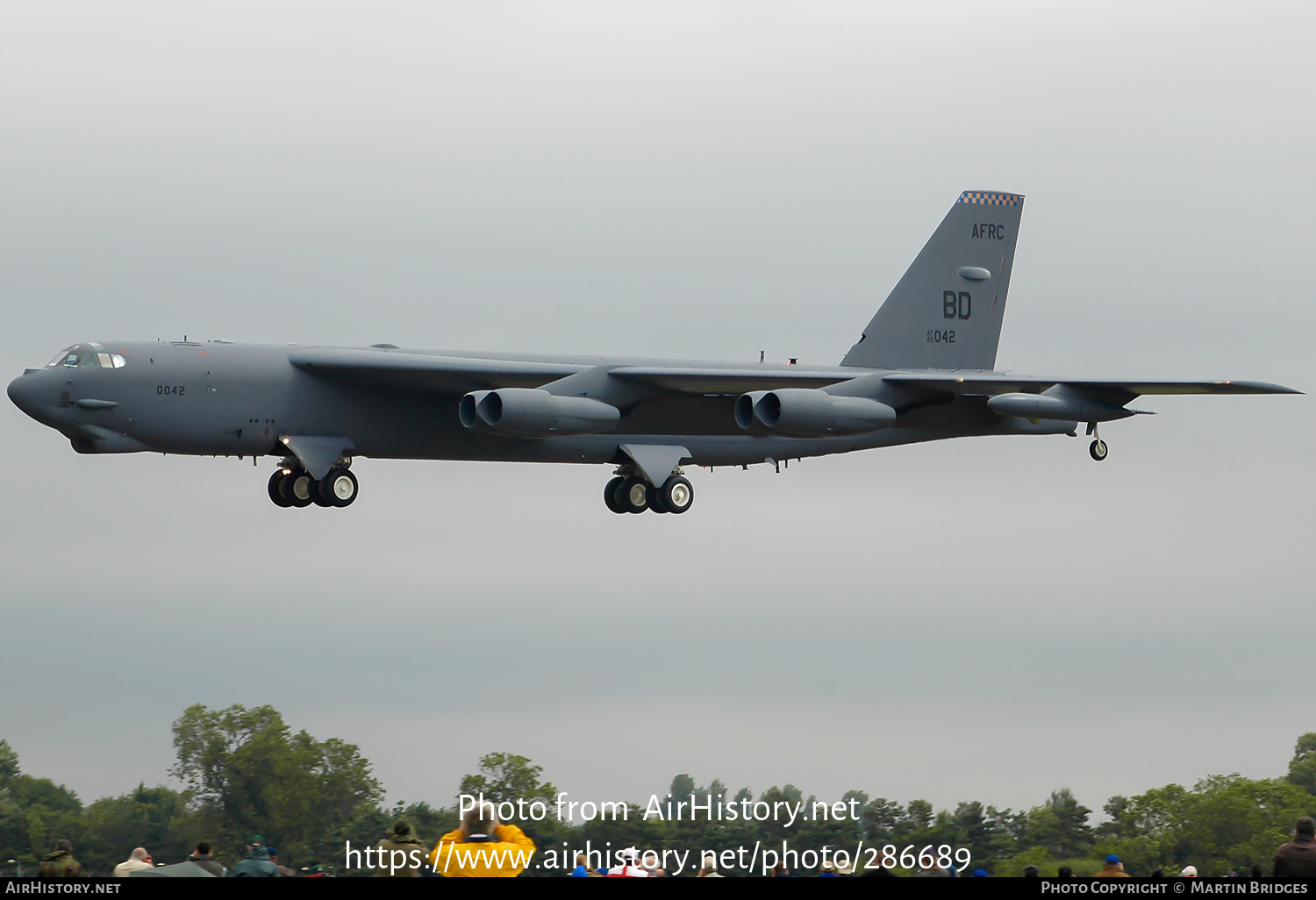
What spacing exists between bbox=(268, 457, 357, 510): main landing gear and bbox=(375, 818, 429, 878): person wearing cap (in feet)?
45.1

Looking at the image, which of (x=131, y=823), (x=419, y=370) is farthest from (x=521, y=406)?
(x=131, y=823)

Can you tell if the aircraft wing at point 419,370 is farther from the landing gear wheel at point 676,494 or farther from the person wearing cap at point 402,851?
the person wearing cap at point 402,851

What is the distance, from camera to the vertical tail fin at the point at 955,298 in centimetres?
3122

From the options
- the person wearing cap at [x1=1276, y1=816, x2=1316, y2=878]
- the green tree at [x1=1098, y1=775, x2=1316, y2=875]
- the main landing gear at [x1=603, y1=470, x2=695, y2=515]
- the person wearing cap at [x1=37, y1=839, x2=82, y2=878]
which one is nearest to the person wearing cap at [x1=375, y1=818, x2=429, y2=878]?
the person wearing cap at [x1=37, y1=839, x2=82, y2=878]

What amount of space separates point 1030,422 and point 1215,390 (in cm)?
411

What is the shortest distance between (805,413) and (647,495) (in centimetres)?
405

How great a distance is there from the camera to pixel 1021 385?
27266 millimetres

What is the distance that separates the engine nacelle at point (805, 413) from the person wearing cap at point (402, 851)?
578 inches

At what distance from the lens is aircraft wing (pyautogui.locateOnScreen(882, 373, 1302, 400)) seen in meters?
26.8

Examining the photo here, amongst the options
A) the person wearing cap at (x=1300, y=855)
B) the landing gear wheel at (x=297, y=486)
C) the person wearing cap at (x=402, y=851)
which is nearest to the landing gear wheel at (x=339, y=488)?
the landing gear wheel at (x=297, y=486)

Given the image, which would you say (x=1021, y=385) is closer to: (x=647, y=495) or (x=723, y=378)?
(x=723, y=378)
